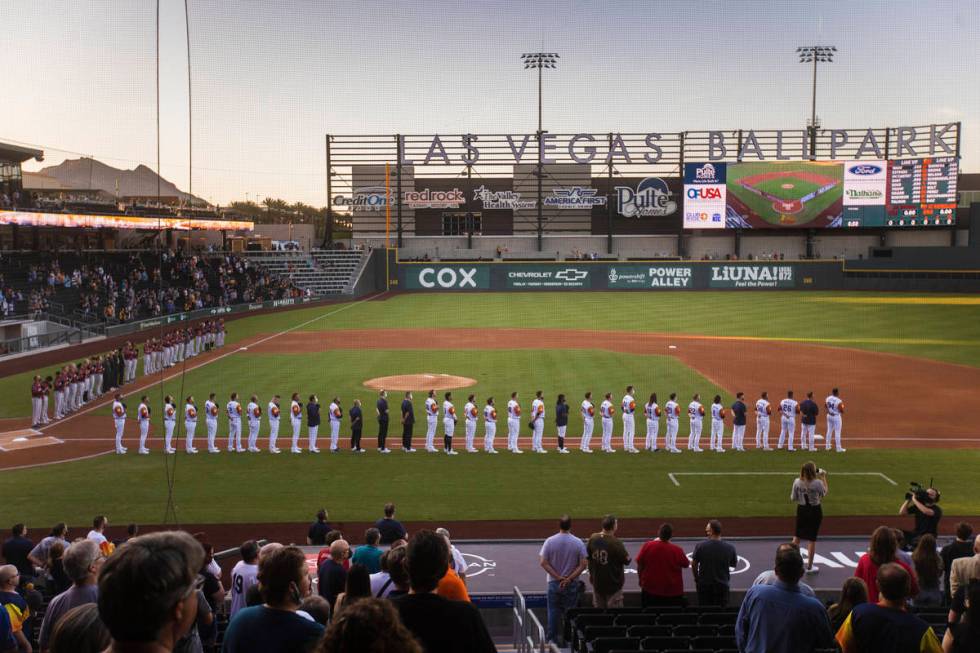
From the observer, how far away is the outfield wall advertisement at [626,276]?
57.9 meters

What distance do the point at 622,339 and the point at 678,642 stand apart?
3125 cm

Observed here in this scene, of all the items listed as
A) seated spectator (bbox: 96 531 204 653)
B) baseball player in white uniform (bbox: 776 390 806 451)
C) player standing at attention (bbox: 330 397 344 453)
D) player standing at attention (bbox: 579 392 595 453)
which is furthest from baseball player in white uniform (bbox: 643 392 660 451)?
seated spectator (bbox: 96 531 204 653)

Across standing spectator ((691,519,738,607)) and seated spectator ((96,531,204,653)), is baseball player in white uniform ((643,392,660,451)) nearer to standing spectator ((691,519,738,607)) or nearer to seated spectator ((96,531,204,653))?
standing spectator ((691,519,738,607))

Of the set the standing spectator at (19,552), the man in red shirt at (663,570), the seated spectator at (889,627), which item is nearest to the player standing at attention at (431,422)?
the standing spectator at (19,552)

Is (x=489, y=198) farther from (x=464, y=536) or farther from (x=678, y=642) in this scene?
(x=678, y=642)

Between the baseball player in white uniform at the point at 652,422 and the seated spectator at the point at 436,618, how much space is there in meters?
15.2

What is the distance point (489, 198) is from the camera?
224ft

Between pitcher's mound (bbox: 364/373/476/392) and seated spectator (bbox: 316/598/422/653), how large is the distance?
2316 centimetres

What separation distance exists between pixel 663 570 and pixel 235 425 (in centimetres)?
1322

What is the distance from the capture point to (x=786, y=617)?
5.04m

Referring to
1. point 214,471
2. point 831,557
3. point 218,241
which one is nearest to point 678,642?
point 831,557

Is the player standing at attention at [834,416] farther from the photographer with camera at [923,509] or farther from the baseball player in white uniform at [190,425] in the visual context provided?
the baseball player in white uniform at [190,425]

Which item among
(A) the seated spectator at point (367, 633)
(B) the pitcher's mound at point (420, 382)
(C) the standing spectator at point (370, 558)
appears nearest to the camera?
(A) the seated spectator at point (367, 633)

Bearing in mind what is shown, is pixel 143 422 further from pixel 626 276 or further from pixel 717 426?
pixel 626 276
